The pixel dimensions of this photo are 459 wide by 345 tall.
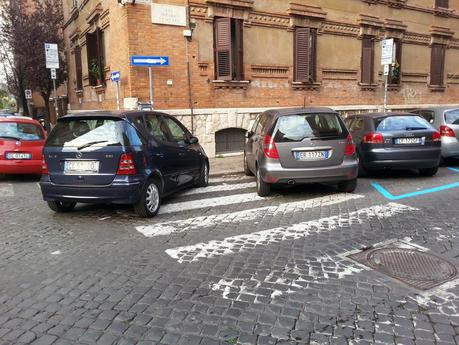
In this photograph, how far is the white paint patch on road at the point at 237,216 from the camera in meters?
5.69

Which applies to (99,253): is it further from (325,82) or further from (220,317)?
(325,82)

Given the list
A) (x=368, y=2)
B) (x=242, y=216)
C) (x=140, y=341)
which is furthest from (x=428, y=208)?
(x=368, y=2)

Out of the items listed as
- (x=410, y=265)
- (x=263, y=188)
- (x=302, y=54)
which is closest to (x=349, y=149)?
(x=263, y=188)

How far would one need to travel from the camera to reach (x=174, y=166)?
718 centimetres

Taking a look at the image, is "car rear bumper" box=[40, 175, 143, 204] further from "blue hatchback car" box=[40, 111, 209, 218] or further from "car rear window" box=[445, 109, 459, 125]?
"car rear window" box=[445, 109, 459, 125]

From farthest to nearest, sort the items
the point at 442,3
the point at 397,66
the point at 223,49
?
1. the point at 442,3
2. the point at 397,66
3. the point at 223,49

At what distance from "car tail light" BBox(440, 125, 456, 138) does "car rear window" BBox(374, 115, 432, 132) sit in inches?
67.1

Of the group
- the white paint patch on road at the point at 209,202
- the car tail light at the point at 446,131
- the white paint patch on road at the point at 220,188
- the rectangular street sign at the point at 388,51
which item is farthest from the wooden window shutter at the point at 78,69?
the car tail light at the point at 446,131

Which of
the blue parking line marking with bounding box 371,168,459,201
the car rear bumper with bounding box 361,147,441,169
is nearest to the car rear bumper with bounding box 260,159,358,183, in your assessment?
the blue parking line marking with bounding box 371,168,459,201

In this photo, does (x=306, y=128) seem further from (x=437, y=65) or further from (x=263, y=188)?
(x=437, y=65)

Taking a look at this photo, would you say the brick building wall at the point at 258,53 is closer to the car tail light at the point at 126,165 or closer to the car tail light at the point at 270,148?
the car tail light at the point at 270,148

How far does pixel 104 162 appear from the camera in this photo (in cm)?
592

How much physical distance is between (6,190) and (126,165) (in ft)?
14.3

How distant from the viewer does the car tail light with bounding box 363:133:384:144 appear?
8844 mm
